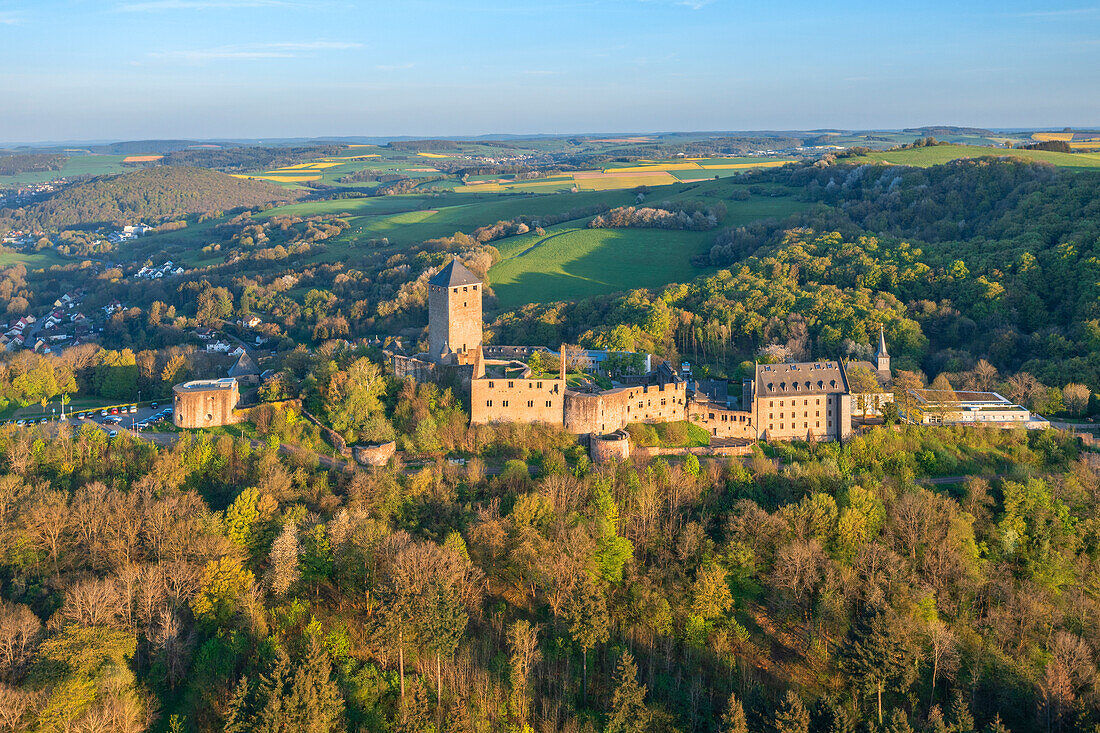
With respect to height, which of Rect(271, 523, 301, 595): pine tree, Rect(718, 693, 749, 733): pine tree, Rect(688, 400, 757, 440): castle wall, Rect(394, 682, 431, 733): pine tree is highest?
Rect(688, 400, 757, 440): castle wall

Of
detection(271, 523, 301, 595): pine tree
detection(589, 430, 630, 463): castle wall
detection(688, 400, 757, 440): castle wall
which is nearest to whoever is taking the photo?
detection(271, 523, 301, 595): pine tree

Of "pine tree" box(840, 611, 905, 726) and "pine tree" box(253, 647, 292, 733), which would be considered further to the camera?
"pine tree" box(840, 611, 905, 726)

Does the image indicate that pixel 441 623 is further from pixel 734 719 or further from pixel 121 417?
pixel 121 417

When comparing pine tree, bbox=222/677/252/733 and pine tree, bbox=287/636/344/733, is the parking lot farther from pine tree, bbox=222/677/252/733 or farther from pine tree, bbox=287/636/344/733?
pine tree, bbox=287/636/344/733

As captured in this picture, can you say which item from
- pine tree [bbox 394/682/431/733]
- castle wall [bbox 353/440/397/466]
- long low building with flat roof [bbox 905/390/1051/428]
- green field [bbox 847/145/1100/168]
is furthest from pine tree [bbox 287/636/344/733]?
green field [bbox 847/145/1100/168]

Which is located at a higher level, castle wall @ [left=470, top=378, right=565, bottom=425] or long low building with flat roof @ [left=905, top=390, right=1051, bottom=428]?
castle wall @ [left=470, top=378, right=565, bottom=425]

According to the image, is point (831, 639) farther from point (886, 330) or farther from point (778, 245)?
point (778, 245)

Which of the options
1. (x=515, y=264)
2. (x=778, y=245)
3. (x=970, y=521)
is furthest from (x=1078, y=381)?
(x=515, y=264)
